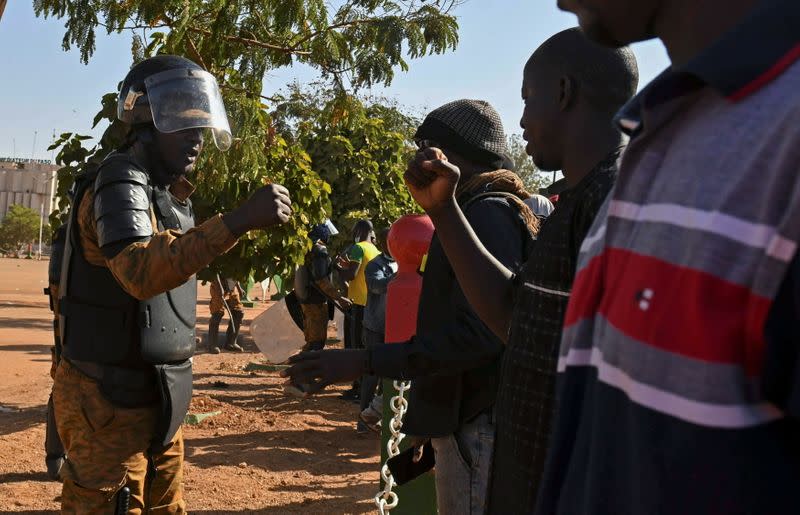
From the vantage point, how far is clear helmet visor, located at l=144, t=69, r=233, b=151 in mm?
3822

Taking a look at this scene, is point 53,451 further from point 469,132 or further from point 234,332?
point 234,332

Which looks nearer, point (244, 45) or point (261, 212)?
point (261, 212)

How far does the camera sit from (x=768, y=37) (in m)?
0.93

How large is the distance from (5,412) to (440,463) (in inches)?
273

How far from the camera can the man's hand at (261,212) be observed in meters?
3.24

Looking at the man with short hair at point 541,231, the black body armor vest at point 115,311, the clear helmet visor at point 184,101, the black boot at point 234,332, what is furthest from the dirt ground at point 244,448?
the man with short hair at point 541,231

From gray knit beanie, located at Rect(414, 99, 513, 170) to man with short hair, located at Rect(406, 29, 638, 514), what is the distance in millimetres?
831

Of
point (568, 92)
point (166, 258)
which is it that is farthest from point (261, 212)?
point (568, 92)

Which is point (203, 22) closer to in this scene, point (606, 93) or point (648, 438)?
point (606, 93)

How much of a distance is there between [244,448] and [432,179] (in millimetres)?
6047

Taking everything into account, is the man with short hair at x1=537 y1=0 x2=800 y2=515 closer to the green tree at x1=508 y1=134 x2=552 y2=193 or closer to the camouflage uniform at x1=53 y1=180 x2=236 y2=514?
the camouflage uniform at x1=53 y1=180 x2=236 y2=514

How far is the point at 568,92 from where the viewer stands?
210cm

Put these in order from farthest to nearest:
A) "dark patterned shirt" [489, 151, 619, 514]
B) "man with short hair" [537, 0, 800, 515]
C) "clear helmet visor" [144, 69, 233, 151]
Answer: "clear helmet visor" [144, 69, 233, 151] → "dark patterned shirt" [489, 151, 619, 514] → "man with short hair" [537, 0, 800, 515]

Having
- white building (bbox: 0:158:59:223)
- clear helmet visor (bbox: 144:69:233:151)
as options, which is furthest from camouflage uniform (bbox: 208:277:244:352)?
white building (bbox: 0:158:59:223)
